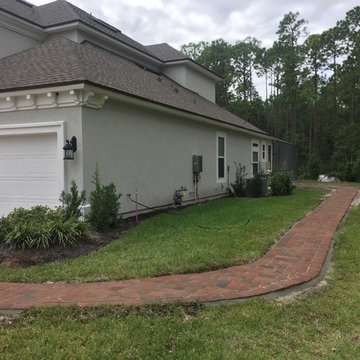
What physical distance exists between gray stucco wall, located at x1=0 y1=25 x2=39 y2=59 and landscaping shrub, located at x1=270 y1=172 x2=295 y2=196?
401 inches

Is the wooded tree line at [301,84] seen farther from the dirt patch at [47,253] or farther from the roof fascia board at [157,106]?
the dirt patch at [47,253]

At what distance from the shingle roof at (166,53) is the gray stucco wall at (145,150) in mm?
4808

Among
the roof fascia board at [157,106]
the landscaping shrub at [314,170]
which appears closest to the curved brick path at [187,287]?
the roof fascia board at [157,106]

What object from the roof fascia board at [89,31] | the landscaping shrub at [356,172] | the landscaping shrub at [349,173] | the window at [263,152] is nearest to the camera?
the roof fascia board at [89,31]

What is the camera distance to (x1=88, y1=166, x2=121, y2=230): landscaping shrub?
7.08 m

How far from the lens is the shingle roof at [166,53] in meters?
16.1

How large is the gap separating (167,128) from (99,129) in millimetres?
2959

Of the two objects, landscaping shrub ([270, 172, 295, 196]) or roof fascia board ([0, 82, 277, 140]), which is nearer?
roof fascia board ([0, 82, 277, 140])

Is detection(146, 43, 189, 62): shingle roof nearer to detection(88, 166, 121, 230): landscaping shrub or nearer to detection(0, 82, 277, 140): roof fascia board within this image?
detection(0, 82, 277, 140): roof fascia board

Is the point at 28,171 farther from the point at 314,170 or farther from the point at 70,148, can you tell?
the point at 314,170

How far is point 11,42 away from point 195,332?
33.8 ft

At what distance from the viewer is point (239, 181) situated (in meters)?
15.1

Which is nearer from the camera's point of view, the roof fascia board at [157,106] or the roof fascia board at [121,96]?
the roof fascia board at [121,96]

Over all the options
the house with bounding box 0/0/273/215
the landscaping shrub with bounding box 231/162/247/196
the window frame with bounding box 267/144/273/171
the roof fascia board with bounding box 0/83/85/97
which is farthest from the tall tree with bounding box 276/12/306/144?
the roof fascia board with bounding box 0/83/85/97
